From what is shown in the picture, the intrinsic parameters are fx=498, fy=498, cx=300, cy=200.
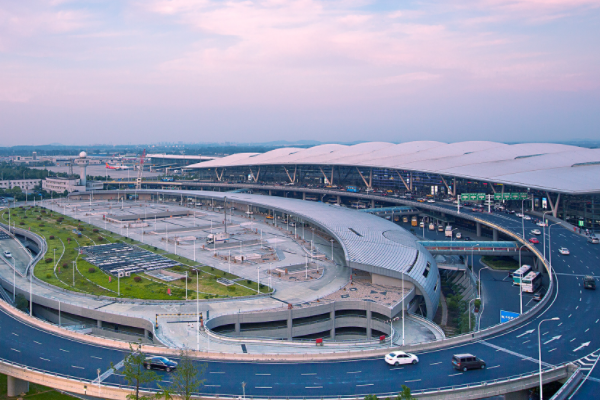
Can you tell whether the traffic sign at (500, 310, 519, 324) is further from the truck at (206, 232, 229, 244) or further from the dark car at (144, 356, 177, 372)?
the truck at (206, 232, 229, 244)

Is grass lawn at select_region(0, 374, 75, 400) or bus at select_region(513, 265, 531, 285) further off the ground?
bus at select_region(513, 265, 531, 285)

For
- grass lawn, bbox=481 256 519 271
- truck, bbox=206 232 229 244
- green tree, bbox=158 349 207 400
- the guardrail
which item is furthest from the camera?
truck, bbox=206 232 229 244

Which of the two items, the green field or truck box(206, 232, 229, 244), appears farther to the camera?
truck box(206, 232, 229, 244)

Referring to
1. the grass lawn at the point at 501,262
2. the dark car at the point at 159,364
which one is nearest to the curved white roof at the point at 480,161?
the grass lawn at the point at 501,262

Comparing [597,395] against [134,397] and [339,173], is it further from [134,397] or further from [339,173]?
[339,173]

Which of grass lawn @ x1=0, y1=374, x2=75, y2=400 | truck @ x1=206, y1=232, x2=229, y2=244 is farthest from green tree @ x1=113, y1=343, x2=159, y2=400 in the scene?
truck @ x1=206, y1=232, x2=229, y2=244

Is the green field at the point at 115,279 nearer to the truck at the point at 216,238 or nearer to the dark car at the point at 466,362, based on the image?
the truck at the point at 216,238
